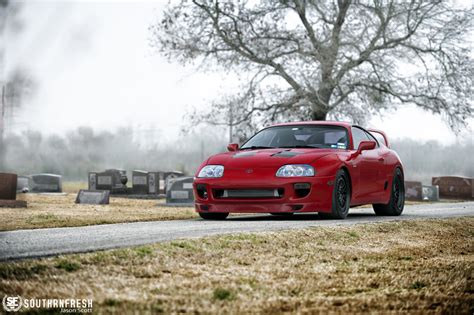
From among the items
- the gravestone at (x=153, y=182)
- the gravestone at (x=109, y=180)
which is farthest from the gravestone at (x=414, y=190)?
the gravestone at (x=109, y=180)

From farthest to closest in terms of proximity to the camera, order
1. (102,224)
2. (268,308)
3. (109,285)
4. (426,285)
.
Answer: (102,224), (426,285), (109,285), (268,308)

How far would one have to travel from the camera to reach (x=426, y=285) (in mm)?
6633

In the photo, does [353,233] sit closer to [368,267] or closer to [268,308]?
[368,267]

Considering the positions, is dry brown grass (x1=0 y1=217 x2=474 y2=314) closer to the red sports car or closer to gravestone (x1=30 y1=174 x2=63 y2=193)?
the red sports car

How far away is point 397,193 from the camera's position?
13.7 metres

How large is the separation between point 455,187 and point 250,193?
21.9m

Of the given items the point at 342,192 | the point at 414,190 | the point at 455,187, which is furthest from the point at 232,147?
the point at 455,187

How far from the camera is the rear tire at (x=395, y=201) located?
44.6 ft

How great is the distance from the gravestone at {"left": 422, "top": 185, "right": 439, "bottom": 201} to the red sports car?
638 inches

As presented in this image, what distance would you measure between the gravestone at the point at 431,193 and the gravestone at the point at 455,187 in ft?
9.25

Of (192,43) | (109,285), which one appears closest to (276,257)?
(109,285)

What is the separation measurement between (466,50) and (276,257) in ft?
74.5

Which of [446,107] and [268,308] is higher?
[446,107]

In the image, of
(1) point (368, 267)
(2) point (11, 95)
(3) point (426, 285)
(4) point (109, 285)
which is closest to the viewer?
(4) point (109, 285)
